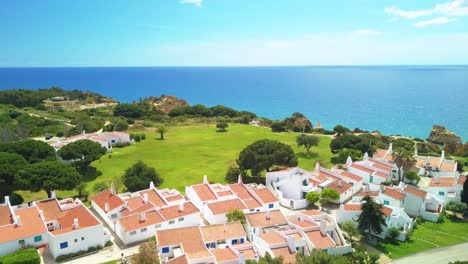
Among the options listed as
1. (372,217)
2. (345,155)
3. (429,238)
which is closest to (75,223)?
(372,217)

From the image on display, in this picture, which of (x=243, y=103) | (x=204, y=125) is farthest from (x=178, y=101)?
(x=243, y=103)

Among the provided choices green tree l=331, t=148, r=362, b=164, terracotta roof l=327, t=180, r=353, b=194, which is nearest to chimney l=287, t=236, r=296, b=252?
terracotta roof l=327, t=180, r=353, b=194

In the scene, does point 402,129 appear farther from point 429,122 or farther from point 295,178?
point 295,178

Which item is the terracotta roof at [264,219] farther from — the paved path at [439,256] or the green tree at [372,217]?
the paved path at [439,256]

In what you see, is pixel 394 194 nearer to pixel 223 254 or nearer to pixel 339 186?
pixel 339 186

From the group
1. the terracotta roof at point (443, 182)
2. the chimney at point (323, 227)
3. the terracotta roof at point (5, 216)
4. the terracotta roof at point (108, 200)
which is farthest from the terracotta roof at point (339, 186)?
the terracotta roof at point (5, 216)

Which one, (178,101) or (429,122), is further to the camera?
(178,101)

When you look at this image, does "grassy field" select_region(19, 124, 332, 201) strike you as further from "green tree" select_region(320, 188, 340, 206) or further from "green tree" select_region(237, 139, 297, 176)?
"green tree" select_region(320, 188, 340, 206)
